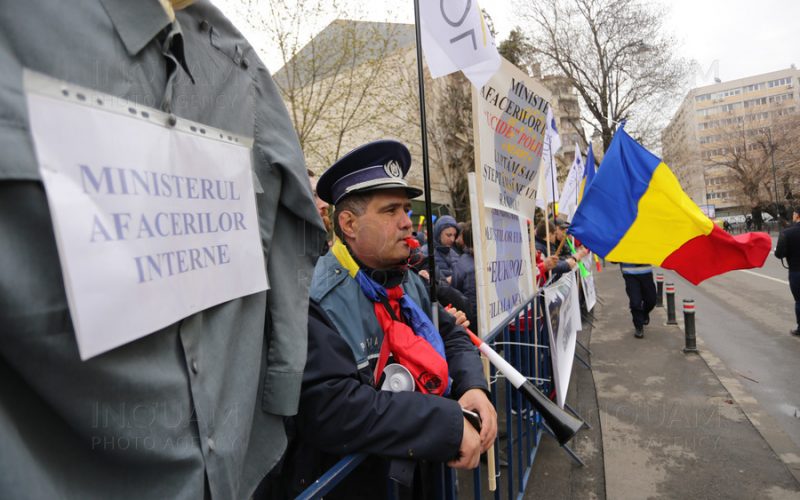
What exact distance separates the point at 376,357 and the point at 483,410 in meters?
0.44

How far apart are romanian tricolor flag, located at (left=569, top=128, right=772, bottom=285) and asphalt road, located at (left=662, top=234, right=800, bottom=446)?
5.68 ft

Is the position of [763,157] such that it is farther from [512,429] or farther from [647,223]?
[512,429]

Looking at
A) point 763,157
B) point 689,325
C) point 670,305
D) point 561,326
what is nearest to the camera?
point 561,326

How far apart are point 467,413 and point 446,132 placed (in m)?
23.5

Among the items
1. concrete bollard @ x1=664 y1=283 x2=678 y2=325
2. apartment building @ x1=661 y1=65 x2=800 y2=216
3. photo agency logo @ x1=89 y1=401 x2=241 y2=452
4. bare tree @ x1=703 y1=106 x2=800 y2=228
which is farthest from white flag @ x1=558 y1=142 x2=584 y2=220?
bare tree @ x1=703 y1=106 x2=800 y2=228

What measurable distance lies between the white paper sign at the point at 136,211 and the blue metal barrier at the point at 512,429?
0.64 metres

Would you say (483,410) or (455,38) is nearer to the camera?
(483,410)

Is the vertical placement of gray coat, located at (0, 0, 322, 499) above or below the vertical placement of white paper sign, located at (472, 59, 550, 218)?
below

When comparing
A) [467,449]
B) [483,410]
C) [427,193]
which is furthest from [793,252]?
[467,449]

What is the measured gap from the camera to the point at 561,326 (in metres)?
3.92

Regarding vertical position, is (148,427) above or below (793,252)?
above

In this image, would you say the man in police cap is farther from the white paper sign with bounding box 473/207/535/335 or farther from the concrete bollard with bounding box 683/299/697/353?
the concrete bollard with bounding box 683/299/697/353

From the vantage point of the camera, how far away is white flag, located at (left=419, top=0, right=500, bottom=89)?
8.12 ft

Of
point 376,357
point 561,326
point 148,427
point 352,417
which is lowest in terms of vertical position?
point 561,326
